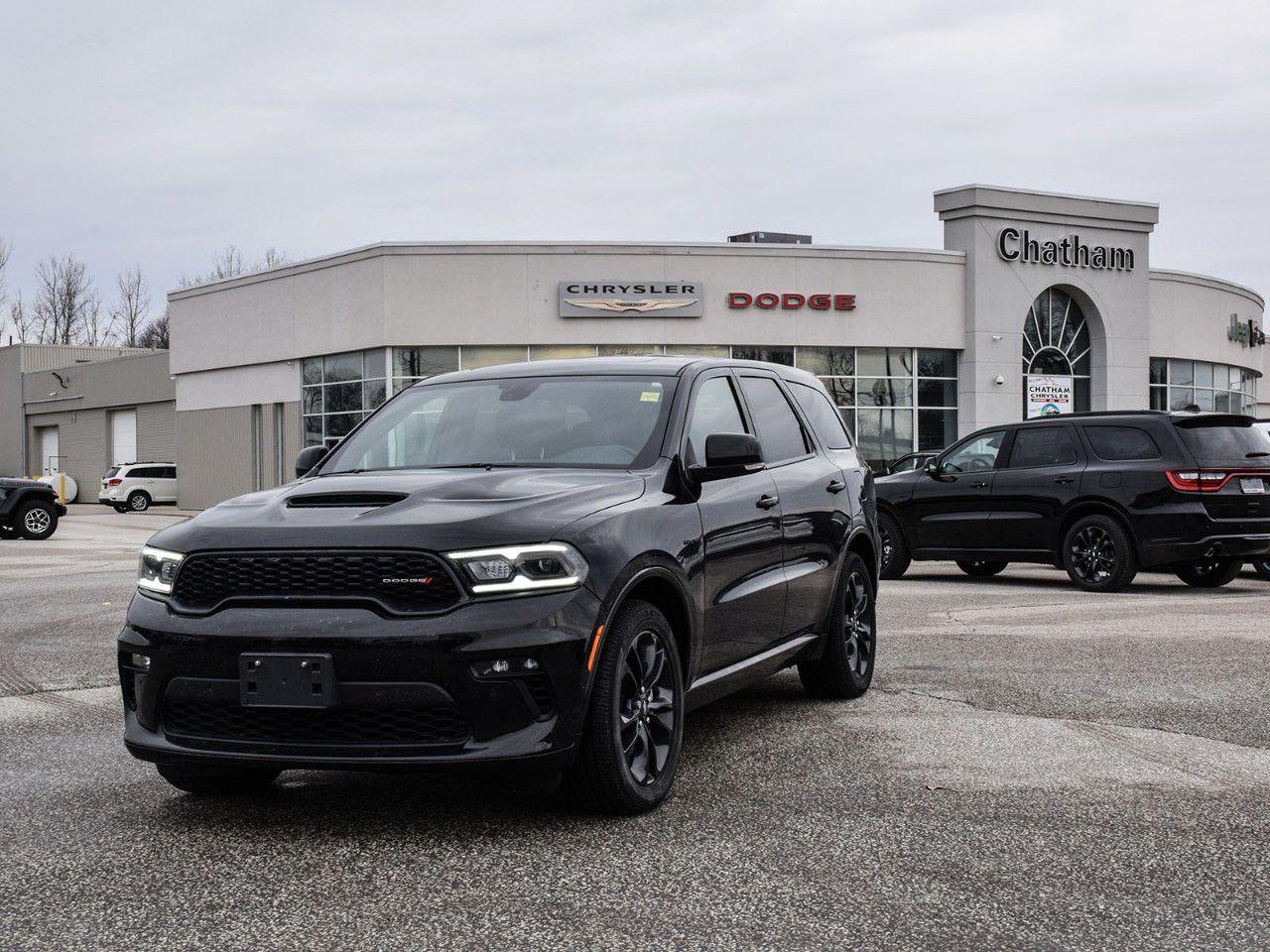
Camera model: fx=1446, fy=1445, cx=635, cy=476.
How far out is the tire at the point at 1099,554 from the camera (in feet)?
45.7

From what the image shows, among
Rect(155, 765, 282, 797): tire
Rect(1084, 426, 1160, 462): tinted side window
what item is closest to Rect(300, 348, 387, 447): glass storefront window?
Rect(1084, 426, 1160, 462): tinted side window

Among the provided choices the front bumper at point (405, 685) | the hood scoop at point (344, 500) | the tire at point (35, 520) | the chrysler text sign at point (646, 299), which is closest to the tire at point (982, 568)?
the hood scoop at point (344, 500)

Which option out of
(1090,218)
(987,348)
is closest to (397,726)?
(987,348)

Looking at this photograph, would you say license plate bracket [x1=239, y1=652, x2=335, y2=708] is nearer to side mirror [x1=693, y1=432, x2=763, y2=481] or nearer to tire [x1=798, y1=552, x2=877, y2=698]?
side mirror [x1=693, y1=432, x2=763, y2=481]

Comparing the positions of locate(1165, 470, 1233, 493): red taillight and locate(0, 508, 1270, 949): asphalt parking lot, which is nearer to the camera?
locate(0, 508, 1270, 949): asphalt parking lot

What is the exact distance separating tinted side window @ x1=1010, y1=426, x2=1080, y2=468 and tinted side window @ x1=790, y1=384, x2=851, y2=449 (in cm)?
687

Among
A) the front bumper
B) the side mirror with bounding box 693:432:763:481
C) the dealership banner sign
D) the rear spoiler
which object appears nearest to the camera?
the front bumper

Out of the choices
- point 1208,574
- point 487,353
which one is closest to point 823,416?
point 1208,574

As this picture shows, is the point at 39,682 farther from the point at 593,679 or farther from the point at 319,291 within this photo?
the point at 319,291

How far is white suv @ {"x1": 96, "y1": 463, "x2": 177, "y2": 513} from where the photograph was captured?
47.5 m

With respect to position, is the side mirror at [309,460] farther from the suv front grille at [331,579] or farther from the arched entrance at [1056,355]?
the arched entrance at [1056,355]

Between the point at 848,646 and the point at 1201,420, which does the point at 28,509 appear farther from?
the point at 848,646

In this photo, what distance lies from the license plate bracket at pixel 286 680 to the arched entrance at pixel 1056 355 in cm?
3688

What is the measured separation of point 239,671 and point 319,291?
120ft
